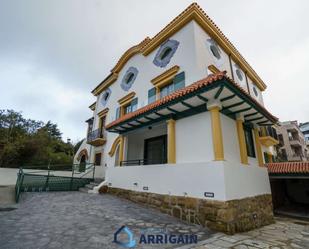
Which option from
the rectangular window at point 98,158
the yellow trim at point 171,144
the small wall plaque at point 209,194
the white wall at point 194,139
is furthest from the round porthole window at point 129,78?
the small wall plaque at point 209,194

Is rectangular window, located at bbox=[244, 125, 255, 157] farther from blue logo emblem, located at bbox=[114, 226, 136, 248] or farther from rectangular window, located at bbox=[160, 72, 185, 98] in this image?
blue logo emblem, located at bbox=[114, 226, 136, 248]

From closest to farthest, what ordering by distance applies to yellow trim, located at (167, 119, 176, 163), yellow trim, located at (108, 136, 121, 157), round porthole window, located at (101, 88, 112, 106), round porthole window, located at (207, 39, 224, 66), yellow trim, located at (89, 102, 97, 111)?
1. yellow trim, located at (167, 119, 176, 163)
2. round porthole window, located at (207, 39, 224, 66)
3. yellow trim, located at (108, 136, 121, 157)
4. round porthole window, located at (101, 88, 112, 106)
5. yellow trim, located at (89, 102, 97, 111)

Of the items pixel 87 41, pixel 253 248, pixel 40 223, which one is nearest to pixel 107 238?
pixel 40 223

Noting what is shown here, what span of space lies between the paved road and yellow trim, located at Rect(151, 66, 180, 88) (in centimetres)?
677

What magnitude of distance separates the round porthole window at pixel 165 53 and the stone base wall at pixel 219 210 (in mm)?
7624

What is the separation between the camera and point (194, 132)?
6680 mm

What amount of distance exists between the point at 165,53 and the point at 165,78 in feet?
6.61

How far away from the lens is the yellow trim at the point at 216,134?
5.58 m

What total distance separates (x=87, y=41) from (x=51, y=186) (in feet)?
30.1

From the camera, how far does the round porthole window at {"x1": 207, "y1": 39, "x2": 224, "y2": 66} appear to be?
9.89 meters

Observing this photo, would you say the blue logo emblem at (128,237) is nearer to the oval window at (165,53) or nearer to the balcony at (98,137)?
the oval window at (165,53)

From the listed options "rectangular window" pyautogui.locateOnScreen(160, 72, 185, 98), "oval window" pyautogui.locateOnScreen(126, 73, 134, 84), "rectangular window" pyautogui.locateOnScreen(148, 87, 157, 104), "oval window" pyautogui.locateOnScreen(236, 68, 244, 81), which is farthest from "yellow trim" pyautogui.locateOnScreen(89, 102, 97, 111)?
"oval window" pyautogui.locateOnScreen(236, 68, 244, 81)

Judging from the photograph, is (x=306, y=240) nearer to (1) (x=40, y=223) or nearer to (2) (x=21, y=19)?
(1) (x=40, y=223)

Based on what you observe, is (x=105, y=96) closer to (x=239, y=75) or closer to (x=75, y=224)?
(x=239, y=75)
